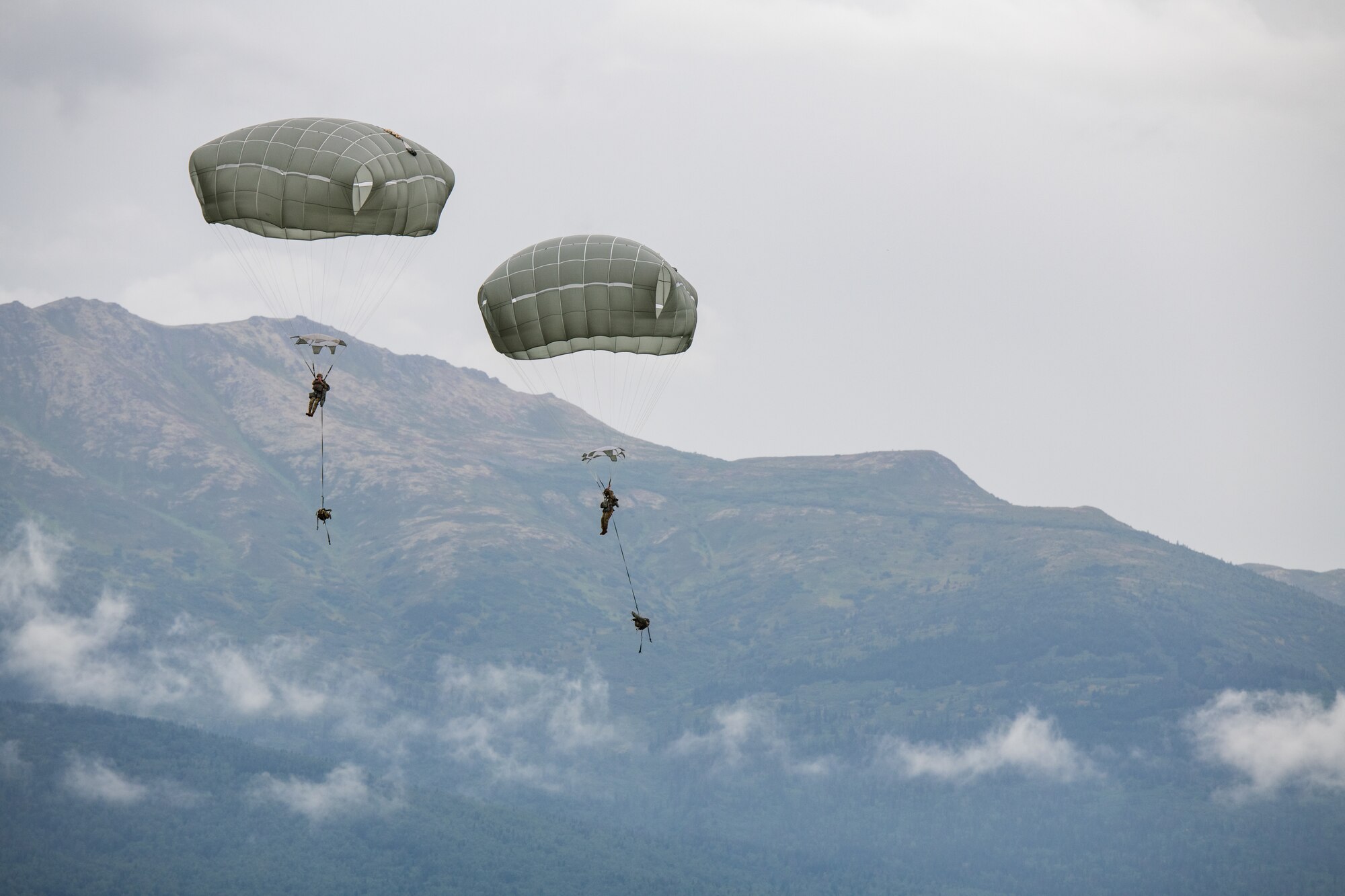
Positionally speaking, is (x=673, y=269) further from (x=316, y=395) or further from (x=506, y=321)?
(x=316, y=395)

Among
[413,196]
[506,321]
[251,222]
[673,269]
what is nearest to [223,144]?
[251,222]

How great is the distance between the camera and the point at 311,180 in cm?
7812

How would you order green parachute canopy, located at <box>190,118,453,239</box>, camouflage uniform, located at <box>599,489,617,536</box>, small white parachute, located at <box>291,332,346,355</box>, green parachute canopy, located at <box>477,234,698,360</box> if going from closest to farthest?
small white parachute, located at <box>291,332,346,355</box>
camouflage uniform, located at <box>599,489,617,536</box>
green parachute canopy, located at <box>190,118,453,239</box>
green parachute canopy, located at <box>477,234,698,360</box>

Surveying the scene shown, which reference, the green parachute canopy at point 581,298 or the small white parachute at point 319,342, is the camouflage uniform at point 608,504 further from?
the small white parachute at point 319,342

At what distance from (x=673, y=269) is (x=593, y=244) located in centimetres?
417

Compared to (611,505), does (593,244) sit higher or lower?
higher

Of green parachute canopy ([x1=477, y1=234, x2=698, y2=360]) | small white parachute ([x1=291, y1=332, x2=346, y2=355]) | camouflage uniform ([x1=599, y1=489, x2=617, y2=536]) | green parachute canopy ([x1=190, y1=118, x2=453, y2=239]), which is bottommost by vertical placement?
camouflage uniform ([x1=599, y1=489, x2=617, y2=536])

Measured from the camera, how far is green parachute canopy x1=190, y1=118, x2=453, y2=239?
78000 mm

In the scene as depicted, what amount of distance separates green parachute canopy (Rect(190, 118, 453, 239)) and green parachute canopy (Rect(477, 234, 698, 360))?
20.0 ft

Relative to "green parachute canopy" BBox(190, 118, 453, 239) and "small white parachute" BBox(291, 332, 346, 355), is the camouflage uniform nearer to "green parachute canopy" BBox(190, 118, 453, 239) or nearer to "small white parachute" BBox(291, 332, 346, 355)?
"small white parachute" BBox(291, 332, 346, 355)

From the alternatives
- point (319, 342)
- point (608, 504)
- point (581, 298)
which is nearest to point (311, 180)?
point (319, 342)

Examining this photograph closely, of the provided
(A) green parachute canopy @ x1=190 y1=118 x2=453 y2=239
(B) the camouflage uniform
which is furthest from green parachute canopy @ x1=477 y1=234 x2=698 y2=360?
(B) the camouflage uniform

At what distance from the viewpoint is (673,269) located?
269ft

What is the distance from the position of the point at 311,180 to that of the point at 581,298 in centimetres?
1356
